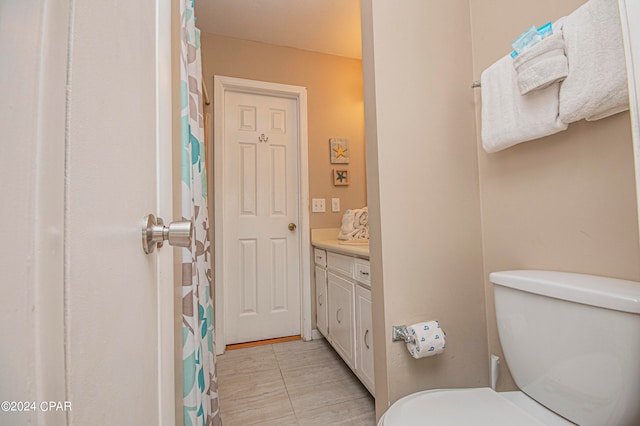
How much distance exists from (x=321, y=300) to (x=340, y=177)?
43.2 inches

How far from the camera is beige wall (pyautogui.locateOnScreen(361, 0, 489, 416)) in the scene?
3.43ft

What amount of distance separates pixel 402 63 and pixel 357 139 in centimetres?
142

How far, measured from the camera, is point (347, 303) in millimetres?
1588

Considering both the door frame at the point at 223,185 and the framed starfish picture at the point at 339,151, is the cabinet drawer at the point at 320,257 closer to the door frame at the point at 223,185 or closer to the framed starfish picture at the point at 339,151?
the door frame at the point at 223,185

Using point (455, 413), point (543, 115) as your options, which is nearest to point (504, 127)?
point (543, 115)

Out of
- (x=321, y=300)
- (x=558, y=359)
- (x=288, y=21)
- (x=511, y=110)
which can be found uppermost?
(x=288, y=21)

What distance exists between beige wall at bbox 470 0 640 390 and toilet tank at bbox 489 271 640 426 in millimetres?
96

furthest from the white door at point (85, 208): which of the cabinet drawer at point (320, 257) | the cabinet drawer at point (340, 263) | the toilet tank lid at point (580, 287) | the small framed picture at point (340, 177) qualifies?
the small framed picture at point (340, 177)

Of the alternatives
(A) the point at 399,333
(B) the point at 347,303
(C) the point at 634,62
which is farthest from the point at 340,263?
(C) the point at 634,62

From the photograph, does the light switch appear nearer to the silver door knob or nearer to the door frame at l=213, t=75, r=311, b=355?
the door frame at l=213, t=75, r=311, b=355

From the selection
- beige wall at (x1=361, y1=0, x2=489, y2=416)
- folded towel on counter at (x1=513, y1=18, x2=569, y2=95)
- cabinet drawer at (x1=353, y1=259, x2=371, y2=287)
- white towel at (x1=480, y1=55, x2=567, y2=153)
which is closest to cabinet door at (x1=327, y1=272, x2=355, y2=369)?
cabinet drawer at (x1=353, y1=259, x2=371, y2=287)

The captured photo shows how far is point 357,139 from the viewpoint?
98.8 inches

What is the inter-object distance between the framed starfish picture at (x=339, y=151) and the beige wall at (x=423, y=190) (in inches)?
50.7

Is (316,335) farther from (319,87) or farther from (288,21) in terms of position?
(288,21)
